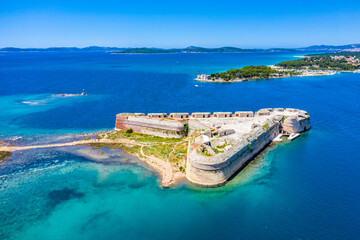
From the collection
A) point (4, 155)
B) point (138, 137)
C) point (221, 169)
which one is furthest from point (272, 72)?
point (4, 155)

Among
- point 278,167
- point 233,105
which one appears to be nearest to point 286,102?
point 233,105

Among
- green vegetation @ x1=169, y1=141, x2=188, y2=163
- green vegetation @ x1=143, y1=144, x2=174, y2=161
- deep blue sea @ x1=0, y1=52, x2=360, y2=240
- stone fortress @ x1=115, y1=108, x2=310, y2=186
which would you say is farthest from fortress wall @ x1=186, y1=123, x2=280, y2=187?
green vegetation @ x1=143, y1=144, x2=174, y2=161

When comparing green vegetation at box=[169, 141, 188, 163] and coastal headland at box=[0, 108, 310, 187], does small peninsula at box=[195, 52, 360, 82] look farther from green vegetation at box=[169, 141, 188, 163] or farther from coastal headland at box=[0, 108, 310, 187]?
green vegetation at box=[169, 141, 188, 163]

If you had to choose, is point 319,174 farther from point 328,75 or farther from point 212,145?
point 328,75

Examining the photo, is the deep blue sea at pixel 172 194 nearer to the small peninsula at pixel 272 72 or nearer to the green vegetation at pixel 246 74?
the green vegetation at pixel 246 74

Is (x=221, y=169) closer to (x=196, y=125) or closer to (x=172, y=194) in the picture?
(x=172, y=194)

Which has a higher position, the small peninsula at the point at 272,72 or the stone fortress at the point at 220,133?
the small peninsula at the point at 272,72

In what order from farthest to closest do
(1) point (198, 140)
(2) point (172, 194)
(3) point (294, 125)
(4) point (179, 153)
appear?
(3) point (294, 125)
(4) point (179, 153)
(1) point (198, 140)
(2) point (172, 194)

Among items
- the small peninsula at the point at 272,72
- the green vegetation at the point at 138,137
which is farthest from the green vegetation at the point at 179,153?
the small peninsula at the point at 272,72
